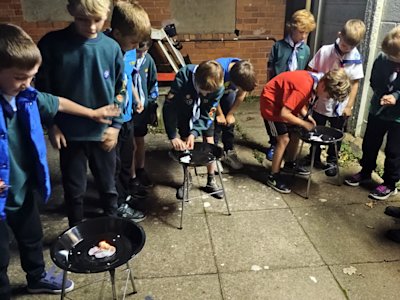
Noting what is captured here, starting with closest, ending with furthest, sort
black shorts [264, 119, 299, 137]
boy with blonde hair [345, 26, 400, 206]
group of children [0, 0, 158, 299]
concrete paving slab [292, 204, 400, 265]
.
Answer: group of children [0, 0, 158, 299], concrete paving slab [292, 204, 400, 265], boy with blonde hair [345, 26, 400, 206], black shorts [264, 119, 299, 137]

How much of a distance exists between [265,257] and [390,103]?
1788mm

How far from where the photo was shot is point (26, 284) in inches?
101

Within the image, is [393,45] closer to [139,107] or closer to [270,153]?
[270,153]

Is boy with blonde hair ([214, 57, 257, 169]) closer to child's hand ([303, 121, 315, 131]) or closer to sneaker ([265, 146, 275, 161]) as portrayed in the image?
sneaker ([265, 146, 275, 161])

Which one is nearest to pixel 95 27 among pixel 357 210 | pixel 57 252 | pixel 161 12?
pixel 57 252

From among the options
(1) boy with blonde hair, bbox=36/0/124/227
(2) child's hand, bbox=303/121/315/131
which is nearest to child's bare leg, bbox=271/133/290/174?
(2) child's hand, bbox=303/121/315/131

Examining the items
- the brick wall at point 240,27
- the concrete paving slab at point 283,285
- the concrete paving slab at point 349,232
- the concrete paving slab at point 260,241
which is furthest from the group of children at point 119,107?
the brick wall at point 240,27

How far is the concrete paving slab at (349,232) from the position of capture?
2895mm

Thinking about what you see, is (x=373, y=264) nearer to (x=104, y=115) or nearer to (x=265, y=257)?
(x=265, y=257)

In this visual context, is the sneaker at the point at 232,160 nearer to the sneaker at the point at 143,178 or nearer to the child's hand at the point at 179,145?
the sneaker at the point at 143,178

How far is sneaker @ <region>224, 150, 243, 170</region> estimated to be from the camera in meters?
4.40

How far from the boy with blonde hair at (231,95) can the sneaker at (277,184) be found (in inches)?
21.4

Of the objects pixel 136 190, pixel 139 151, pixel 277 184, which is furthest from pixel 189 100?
pixel 277 184

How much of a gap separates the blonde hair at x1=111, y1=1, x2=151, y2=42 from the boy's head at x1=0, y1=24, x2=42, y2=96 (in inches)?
34.5
